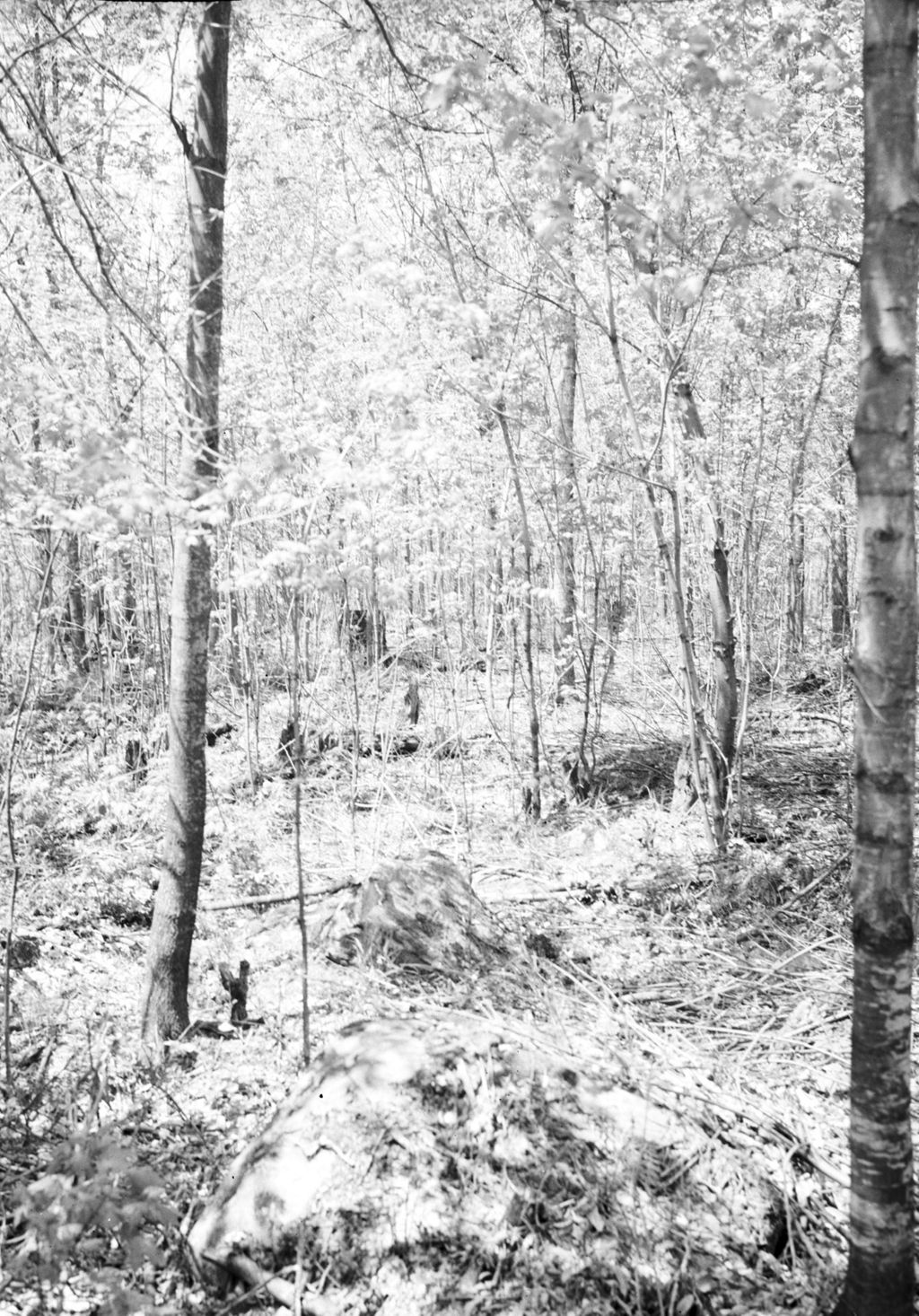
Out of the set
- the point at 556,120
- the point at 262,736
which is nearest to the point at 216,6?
the point at 556,120

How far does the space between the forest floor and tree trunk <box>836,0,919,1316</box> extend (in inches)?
18.7

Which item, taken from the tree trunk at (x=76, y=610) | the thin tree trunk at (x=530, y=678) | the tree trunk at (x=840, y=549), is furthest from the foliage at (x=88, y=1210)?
the tree trunk at (x=76, y=610)

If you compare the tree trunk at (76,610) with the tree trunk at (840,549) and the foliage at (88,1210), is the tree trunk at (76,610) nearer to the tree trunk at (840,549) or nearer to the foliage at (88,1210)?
the tree trunk at (840,549)

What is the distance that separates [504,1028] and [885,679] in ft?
6.27

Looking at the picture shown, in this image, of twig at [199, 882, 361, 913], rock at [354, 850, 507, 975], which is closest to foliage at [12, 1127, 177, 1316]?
rock at [354, 850, 507, 975]

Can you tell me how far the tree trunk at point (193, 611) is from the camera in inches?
157

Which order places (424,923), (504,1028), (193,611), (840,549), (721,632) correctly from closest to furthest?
(504,1028) → (193,611) → (424,923) → (721,632) → (840,549)

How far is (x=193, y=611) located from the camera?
4.11 m

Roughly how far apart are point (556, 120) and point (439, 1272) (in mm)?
3083

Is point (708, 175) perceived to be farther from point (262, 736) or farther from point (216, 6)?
point (262, 736)

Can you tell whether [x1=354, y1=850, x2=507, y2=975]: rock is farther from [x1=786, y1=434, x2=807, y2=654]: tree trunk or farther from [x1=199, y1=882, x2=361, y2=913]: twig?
[x1=786, y1=434, x2=807, y2=654]: tree trunk

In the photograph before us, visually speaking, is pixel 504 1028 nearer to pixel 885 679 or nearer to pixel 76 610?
pixel 885 679

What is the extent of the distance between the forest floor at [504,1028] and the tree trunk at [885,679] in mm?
476

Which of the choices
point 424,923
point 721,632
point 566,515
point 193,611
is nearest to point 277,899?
point 424,923
